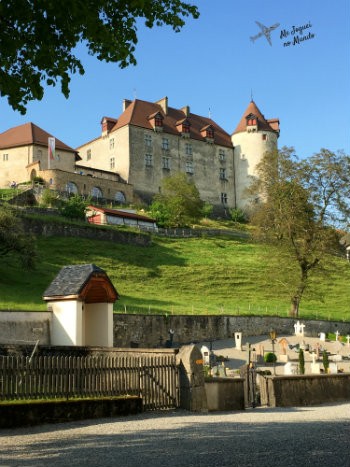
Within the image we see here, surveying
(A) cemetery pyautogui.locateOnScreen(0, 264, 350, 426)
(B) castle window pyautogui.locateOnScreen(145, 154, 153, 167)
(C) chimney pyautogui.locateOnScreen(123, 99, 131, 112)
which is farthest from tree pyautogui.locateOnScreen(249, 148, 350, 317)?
(C) chimney pyautogui.locateOnScreen(123, 99, 131, 112)

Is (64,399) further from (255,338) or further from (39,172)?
(39,172)

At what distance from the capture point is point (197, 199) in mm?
90750

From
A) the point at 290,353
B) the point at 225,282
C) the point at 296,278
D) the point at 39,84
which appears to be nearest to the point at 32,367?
the point at 39,84

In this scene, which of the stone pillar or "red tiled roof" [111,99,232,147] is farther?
"red tiled roof" [111,99,232,147]

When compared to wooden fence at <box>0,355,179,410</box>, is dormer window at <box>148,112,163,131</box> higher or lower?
higher

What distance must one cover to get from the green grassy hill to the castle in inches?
949

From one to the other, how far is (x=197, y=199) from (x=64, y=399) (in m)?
76.6

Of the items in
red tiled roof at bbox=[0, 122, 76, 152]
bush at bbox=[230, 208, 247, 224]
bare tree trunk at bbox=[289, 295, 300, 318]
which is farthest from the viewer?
bush at bbox=[230, 208, 247, 224]

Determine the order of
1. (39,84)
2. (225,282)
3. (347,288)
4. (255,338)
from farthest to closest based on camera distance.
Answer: (347,288), (225,282), (255,338), (39,84)

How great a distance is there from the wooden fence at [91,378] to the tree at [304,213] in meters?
32.2

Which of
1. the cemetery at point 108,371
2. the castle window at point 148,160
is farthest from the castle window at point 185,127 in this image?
the cemetery at point 108,371

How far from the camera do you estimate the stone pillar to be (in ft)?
54.7

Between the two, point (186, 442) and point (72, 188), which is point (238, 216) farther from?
point (186, 442)

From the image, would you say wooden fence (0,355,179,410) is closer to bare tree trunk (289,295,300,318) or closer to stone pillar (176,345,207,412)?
stone pillar (176,345,207,412)
